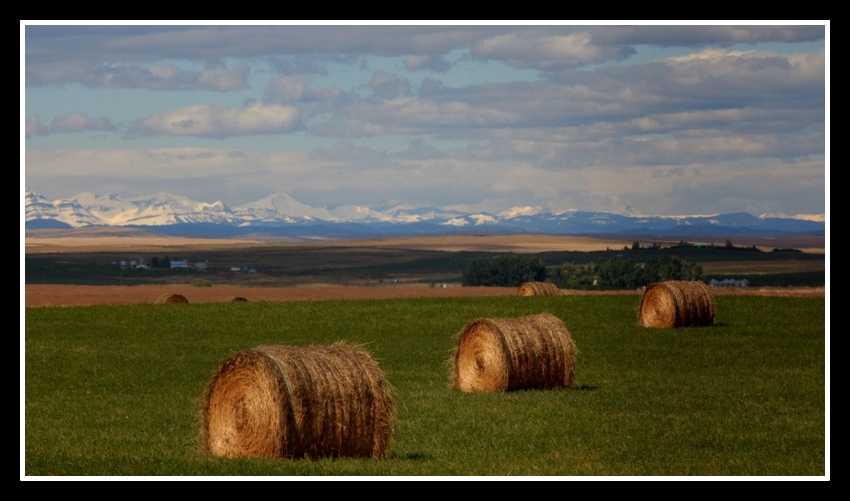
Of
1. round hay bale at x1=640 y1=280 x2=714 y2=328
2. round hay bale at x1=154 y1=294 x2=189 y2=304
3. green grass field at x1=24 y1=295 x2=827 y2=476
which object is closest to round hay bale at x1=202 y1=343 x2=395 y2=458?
green grass field at x1=24 y1=295 x2=827 y2=476

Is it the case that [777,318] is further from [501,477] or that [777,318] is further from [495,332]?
[501,477]

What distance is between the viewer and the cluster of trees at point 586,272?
8206 centimetres

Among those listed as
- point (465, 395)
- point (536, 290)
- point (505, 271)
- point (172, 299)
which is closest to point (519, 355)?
point (465, 395)

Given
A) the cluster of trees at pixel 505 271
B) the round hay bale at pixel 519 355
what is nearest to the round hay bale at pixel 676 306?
the round hay bale at pixel 519 355

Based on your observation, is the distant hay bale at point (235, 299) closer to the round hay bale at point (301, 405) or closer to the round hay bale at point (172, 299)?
the round hay bale at point (172, 299)

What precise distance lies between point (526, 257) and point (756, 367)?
59.0 m

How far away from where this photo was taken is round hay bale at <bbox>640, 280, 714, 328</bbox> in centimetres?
3591

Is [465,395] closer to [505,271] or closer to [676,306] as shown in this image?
[676,306]

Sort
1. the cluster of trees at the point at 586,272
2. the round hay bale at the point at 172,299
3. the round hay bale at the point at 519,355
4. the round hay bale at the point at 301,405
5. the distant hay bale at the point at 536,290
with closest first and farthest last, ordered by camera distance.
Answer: the round hay bale at the point at 301,405
the round hay bale at the point at 519,355
the round hay bale at the point at 172,299
the distant hay bale at the point at 536,290
the cluster of trees at the point at 586,272

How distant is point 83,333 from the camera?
121 ft

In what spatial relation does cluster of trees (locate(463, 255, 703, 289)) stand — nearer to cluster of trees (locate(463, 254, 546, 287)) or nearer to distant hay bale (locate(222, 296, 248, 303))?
cluster of trees (locate(463, 254, 546, 287))

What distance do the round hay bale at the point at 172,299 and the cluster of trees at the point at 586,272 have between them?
3977cm

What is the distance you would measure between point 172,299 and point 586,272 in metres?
47.0

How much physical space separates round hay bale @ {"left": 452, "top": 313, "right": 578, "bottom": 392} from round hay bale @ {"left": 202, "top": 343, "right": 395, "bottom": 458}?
837cm
